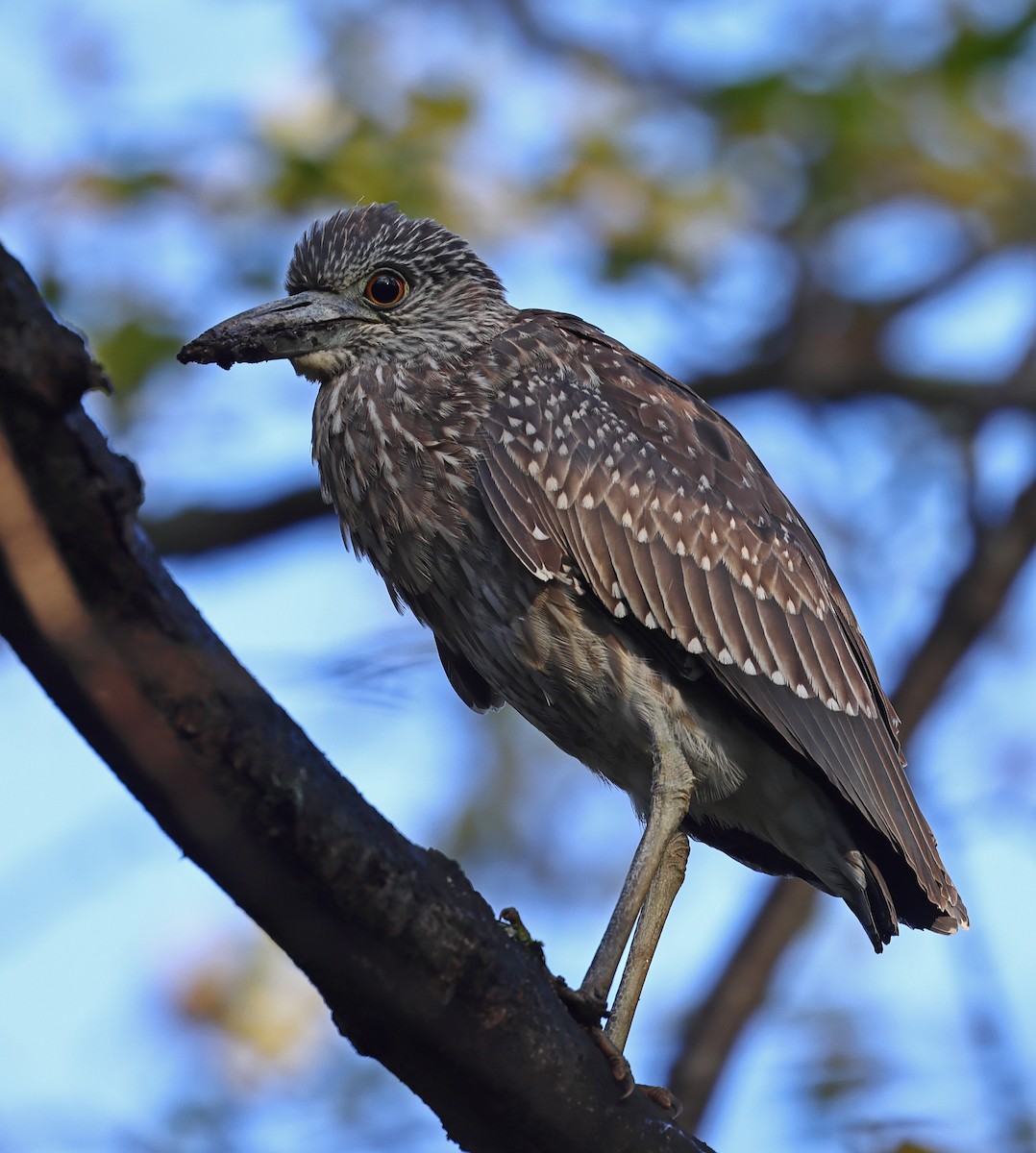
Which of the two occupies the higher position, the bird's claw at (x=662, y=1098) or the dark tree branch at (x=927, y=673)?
the dark tree branch at (x=927, y=673)

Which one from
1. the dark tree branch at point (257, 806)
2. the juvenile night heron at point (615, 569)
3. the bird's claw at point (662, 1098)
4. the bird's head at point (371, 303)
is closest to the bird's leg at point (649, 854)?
the juvenile night heron at point (615, 569)

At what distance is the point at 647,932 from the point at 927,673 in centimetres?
262

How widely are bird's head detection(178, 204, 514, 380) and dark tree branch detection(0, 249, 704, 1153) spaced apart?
107 inches

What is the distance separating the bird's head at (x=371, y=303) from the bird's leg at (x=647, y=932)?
6.67ft

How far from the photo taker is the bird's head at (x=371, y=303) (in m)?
5.66

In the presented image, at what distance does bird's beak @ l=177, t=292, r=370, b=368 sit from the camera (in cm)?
539

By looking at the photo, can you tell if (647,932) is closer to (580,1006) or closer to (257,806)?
(580,1006)

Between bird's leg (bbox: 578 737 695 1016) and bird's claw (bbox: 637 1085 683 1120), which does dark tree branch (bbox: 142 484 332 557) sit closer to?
bird's leg (bbox: 578 737 695 1016)

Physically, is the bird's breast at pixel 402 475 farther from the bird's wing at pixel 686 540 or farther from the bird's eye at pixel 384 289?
the bird's eye at pixel 384 289

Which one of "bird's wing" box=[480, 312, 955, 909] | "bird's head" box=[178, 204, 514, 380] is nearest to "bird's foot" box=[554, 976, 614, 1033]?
"bird's wing" box=[480, 312, 955, 909]

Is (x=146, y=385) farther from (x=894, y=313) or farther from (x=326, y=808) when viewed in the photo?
(x=326, y=808)

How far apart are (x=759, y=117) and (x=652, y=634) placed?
4.43m

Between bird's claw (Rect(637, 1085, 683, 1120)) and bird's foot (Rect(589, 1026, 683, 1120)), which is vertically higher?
bird's claw (Rect(637, 1085, 683, 1120))

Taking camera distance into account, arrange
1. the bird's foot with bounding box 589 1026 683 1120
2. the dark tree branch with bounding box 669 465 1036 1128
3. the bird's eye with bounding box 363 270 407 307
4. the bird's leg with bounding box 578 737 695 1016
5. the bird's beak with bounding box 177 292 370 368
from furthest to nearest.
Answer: the dark tree branch with bounding box 669 465 1036 1128
the bird's eye with bounding box 363 270 407 307
the bird's beak with bounding box 177 292 370 368
the bird's leg with bounding box 578 737 695 1016
the bird's foot with bounding box 589 1026 683 1120
